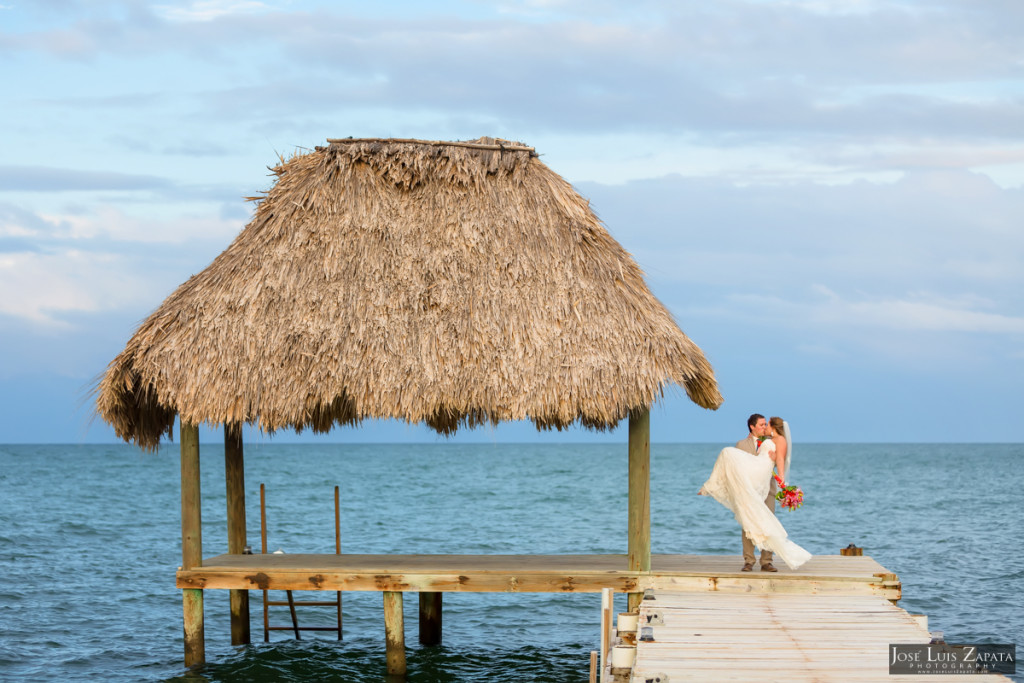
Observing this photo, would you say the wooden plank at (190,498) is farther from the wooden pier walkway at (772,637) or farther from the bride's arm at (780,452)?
the bride's arm at (780,452)

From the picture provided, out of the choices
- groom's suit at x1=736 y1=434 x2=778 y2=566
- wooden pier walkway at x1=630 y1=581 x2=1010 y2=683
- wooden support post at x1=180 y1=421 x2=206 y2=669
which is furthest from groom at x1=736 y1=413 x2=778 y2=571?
wooden support post at x1=180 y1=421 x2=206 y2=669

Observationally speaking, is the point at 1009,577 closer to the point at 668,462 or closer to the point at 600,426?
the point at 600,426

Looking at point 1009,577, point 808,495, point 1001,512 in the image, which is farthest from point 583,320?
point 808,495


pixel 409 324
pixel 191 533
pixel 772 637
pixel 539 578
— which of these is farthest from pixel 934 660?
pixel 191 533

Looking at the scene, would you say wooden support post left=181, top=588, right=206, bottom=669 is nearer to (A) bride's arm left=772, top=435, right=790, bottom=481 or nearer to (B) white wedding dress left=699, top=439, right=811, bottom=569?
(B) white wedding dress left=699, top=439, right=811, bottom=569

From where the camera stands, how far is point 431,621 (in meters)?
13.4

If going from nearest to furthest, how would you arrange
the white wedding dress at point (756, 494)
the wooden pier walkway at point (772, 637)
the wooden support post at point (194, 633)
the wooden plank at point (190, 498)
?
the wooden pier walkway at point (772, 637) → the white wedding dress at point (756, 494) → the wooden plank at point (190, 498) → the wooden support post at point (194, 633)

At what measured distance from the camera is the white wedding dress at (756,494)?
9883 mm

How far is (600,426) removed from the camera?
469 inches

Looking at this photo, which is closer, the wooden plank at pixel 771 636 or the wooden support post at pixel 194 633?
the wooden plank at pixel 771 636

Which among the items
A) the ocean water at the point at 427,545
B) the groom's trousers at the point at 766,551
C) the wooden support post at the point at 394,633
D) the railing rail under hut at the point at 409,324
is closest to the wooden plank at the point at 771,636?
the groom's trousers at the point at 766,551

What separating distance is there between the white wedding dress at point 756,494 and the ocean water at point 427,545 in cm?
326

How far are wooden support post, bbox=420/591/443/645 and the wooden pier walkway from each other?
4.30m

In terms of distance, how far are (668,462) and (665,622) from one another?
72763mm
